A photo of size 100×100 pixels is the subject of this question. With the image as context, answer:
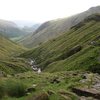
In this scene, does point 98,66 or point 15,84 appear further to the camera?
point 98,66

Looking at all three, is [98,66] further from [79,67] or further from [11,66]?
[11,66]

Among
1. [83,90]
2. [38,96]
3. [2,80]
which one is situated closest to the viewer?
[38,96]

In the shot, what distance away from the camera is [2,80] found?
2312cm

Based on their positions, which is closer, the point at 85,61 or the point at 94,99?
the point at 94,99

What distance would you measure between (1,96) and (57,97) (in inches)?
150

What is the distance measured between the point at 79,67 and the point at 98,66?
32.4 ft

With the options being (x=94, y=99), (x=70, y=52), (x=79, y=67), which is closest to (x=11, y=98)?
(x=94, y=99)

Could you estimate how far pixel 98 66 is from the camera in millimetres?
62000

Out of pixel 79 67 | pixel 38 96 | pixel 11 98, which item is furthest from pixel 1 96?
pixel 79 67

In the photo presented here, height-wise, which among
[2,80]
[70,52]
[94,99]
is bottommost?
[94,99]

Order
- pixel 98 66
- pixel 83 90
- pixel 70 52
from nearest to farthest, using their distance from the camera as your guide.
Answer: pixel 83 90, pixel 98 66, pixel 70 52

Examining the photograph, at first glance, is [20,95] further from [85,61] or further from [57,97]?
[85,61]

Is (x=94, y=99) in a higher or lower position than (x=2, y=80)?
lower

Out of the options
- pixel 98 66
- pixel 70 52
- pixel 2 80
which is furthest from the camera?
pixel 70 52
